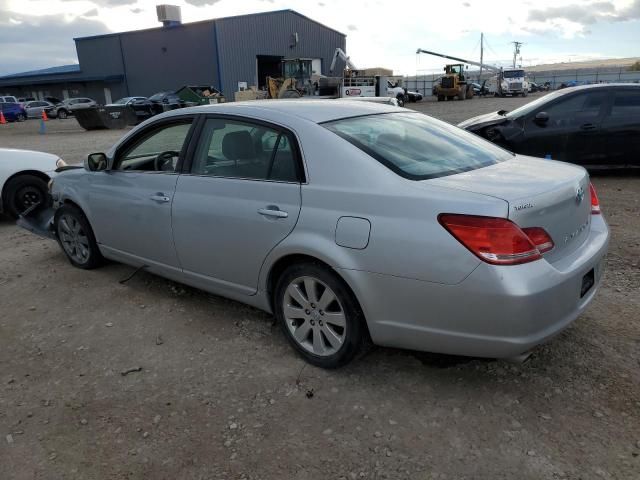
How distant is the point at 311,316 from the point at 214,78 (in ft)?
132

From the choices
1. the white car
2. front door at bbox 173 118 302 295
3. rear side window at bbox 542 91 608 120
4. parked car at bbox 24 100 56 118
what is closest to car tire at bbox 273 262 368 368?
front door at bbox 173 118 302 295

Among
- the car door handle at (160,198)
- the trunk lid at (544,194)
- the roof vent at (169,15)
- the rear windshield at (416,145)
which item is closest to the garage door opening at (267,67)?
the roof vent at (169,15)

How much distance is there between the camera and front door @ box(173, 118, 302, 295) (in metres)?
3.17

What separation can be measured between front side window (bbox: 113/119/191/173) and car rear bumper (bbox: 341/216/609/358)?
1.90 m

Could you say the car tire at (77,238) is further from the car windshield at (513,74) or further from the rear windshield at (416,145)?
the car windshield at (513,74)

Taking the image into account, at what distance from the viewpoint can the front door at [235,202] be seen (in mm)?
3174

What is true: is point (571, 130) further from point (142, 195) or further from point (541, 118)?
point (142, 195)

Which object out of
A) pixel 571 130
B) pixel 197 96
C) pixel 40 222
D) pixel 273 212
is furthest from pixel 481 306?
pixel 197 96

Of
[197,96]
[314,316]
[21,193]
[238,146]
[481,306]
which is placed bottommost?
[314,316]

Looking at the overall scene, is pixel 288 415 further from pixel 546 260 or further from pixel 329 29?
pixel 329 29

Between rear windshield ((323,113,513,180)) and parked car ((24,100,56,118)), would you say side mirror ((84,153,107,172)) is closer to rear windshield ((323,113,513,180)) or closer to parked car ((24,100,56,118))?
rear windshield ((323,113,513,180))

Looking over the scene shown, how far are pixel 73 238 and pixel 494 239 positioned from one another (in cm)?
414

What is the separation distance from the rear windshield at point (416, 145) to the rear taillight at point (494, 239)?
18.1 inches

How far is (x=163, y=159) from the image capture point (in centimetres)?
426
